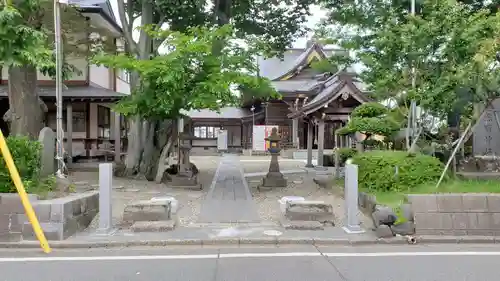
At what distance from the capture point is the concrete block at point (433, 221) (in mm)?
7527

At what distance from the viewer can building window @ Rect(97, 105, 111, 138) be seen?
22.5m

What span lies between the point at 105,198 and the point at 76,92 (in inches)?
514

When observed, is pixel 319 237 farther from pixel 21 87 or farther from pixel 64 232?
pixel 21 87

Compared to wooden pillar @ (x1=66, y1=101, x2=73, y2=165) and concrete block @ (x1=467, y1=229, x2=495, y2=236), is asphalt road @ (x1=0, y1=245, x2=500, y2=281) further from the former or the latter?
wooden pillar @ (x1=66, y1=101, x2=73, y2=165)

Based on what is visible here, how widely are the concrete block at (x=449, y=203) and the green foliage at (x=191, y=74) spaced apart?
20.6ft

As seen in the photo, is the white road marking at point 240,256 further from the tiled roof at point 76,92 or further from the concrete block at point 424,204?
the tiled roof at point 76,92

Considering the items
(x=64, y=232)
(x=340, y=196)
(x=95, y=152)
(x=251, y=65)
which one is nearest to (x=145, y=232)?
(x=64, y=232)

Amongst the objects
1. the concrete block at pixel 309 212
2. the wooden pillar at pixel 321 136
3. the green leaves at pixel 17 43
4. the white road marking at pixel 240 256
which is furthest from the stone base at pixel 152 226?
the wooden pillar at pixel 321 136

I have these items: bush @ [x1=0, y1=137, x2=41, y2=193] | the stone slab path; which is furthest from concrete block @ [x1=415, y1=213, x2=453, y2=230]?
bush @ [x1=0, y1=137, x2=41, y2=193]

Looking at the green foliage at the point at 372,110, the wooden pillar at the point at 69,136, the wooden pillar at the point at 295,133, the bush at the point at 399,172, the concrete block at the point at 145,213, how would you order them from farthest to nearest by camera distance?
the wooden pillar at the point at 295,133 → the wooden pillar at the point at 69,136 → the green foliage at the point at 372,110 → the bush at the point at 399,172 → the concrete block at the point at 145,213

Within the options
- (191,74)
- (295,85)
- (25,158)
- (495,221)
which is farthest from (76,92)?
(295,85)

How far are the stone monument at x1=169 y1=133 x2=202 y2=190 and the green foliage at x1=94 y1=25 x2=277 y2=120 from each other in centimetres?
232

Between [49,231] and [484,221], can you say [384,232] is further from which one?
[49,231]

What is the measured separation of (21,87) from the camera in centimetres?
1316
